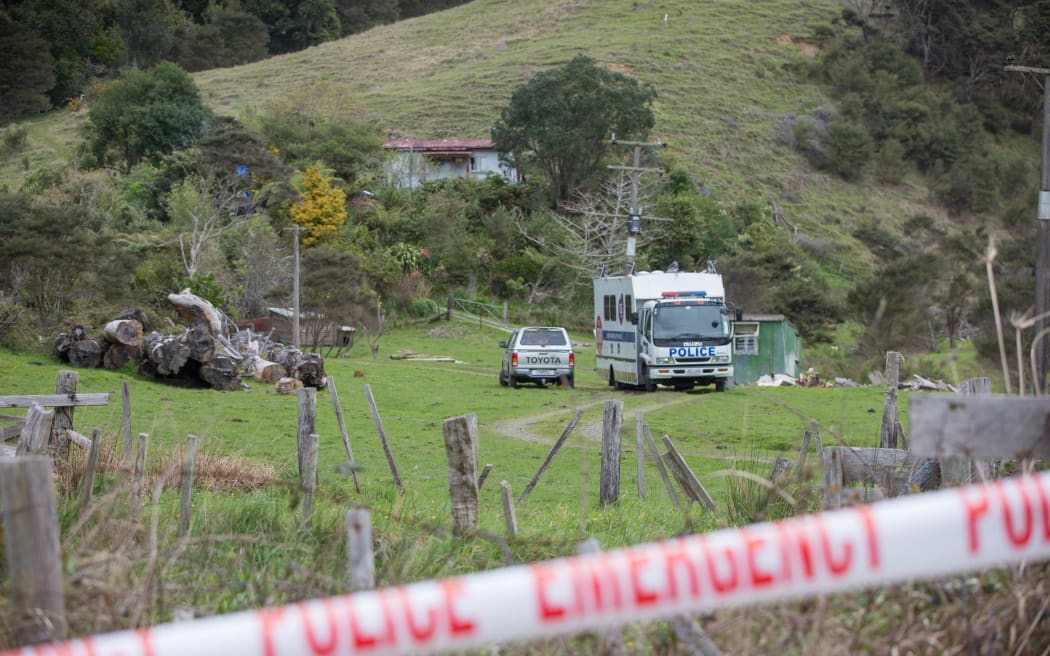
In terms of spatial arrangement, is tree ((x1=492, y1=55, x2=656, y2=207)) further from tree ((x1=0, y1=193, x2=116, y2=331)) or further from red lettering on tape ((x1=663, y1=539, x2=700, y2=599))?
red lettering on tape ((x1=663, y1=539, x2=700, y2=599))

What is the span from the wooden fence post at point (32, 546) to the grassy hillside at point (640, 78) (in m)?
70.3

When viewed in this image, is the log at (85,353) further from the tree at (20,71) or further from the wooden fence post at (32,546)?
the tree at (20,71)

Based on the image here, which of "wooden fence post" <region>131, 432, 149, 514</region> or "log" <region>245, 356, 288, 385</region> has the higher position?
"wooden fence post" <region>131, 432, 149, 514</region>

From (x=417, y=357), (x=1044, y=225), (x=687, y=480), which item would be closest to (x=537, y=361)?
(x=417, y=357)

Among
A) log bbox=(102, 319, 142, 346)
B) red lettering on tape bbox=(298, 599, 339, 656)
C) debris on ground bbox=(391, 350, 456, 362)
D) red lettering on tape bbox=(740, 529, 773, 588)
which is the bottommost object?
debris on ground bbox=(391, 350, 456, 362)

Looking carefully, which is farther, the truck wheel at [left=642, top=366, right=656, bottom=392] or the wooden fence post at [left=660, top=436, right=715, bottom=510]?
the truck wheel at [left=642, top=366, right=656, bottom=392]

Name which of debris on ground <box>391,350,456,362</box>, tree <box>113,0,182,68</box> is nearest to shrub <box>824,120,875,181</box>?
debris on ground <box>391,350,456,362</box>

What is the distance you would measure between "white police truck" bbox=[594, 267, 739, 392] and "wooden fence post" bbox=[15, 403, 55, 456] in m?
20.8

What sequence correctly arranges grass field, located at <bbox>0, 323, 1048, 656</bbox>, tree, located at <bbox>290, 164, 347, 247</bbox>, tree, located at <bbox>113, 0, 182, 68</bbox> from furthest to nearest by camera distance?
tree, located at <bbox>113, 0, 182, 68</bbox> → tree, located at <bbox>290, 164, 347, 247</bbox> → grass field, located at <bbox>0, 323, 1048, 656</bbox>

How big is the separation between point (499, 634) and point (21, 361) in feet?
87.2

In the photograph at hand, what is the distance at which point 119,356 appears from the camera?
92.3 ft

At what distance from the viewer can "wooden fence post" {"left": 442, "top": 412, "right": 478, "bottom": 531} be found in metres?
8.12

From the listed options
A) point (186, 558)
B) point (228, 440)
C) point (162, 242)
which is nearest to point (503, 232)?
point (162, 242)

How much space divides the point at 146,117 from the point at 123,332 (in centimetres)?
5113
